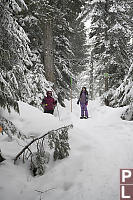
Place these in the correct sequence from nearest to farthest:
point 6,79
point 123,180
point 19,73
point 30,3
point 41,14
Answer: point 123,180 < point 6,79 < point 19,73 < point 30,3 < point 41,14

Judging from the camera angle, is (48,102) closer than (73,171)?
No

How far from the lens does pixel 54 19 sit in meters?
7.65

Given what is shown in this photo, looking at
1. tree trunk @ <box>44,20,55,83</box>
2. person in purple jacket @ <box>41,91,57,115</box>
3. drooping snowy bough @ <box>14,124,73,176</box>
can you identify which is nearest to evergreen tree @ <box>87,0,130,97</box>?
tree trunk @ <box>44,20,55,83</box>

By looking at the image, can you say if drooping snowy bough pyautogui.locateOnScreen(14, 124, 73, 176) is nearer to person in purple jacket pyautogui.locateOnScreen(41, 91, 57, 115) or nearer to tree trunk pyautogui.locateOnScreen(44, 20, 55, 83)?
person in purple jacket pyautogui.locateOnScreen(41, 91, 57, 115)

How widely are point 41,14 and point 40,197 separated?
7321 mm

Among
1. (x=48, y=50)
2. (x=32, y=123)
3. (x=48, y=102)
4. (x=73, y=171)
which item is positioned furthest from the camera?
(x=48, y=50)

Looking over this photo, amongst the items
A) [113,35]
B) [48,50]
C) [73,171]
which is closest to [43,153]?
[73,171]

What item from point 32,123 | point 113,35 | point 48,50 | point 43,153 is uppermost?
point 113,35

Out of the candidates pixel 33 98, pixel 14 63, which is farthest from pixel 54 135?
pixel 33 98

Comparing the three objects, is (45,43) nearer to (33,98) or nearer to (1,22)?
(33,98)

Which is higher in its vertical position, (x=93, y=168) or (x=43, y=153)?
(x=43, y=153)

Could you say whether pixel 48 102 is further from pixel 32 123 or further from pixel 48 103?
pixel 32 123

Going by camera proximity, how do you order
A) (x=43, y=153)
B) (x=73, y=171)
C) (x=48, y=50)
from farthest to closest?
(x=48, y=50) < (x=43, y=153) < (x=73, y=171)

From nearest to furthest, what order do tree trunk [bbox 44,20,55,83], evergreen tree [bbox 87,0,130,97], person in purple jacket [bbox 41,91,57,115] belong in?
person in purple jacket [bbox 41,91,57,115] → tree trunk [bbox 44,20,55,83] → evergreen tree [bbox 87,0,130,97]
